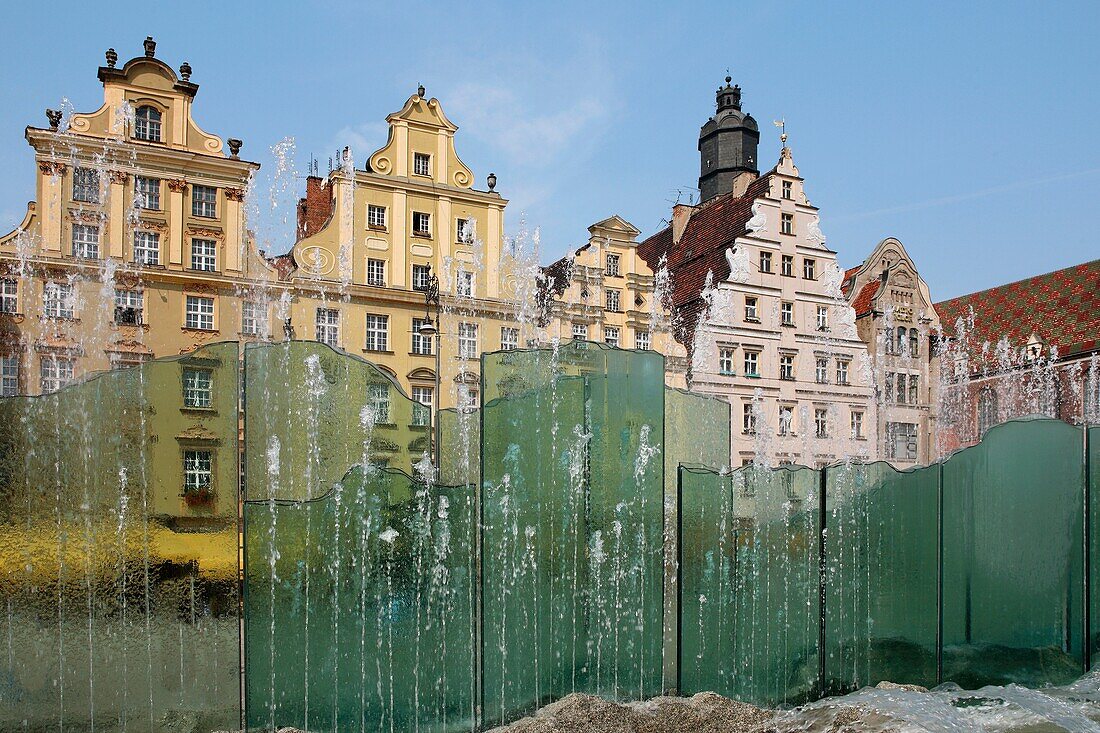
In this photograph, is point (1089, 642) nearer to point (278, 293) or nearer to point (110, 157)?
point (278, 293)

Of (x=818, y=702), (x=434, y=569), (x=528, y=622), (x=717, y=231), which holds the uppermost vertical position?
(x=717, y=231)

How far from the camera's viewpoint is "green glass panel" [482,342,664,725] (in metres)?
6.77

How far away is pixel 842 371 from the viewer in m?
25.6

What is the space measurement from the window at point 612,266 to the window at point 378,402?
16.7m

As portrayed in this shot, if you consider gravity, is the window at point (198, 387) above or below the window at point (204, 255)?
below

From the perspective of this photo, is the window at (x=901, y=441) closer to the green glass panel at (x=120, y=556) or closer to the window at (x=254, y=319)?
the window at (x=254, y=319)

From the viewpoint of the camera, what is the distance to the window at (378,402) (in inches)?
252

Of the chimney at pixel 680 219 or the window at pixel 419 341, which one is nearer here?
the window at pixel 419 341

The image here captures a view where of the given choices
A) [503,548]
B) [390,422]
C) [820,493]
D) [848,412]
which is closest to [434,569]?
[503,548]

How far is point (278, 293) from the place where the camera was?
62.8 ft

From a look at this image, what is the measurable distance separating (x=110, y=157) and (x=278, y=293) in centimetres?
382

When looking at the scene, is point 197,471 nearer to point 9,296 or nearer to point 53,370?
point 53,370

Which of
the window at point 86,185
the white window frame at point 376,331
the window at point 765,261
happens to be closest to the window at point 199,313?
the window at point 86,185

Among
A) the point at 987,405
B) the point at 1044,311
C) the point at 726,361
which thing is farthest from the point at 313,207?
the point at 1044,311
